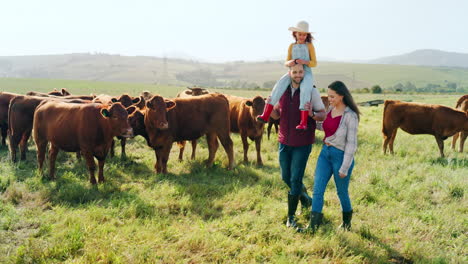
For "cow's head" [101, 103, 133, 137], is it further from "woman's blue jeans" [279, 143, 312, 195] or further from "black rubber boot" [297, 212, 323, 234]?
"black rubber boot" [297, 212, 323, 234]

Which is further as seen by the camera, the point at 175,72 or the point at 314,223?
the point at 175,72

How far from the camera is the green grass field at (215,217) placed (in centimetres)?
422

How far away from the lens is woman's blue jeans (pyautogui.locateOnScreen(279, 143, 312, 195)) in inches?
181

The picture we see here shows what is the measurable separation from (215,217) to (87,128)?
332 cm

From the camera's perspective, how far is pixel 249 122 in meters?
9.37

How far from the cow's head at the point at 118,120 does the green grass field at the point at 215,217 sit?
1.09m

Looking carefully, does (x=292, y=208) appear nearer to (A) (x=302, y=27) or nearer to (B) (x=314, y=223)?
(B) (x=314, y=223)

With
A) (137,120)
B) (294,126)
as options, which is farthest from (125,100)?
(294,126)

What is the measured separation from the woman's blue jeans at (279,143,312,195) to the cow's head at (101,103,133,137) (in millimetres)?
3406

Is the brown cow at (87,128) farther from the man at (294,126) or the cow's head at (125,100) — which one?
the man at (294,126)

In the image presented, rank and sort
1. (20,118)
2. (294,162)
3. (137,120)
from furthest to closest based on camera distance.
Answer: (20,118)
(137,120)
(294,162)

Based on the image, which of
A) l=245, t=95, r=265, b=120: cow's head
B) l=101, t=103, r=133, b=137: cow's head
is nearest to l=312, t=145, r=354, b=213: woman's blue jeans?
l=101, t=103, r=133, b=137: cow's head

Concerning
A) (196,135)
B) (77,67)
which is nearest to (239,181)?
(196,135)

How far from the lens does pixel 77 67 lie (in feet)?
452
